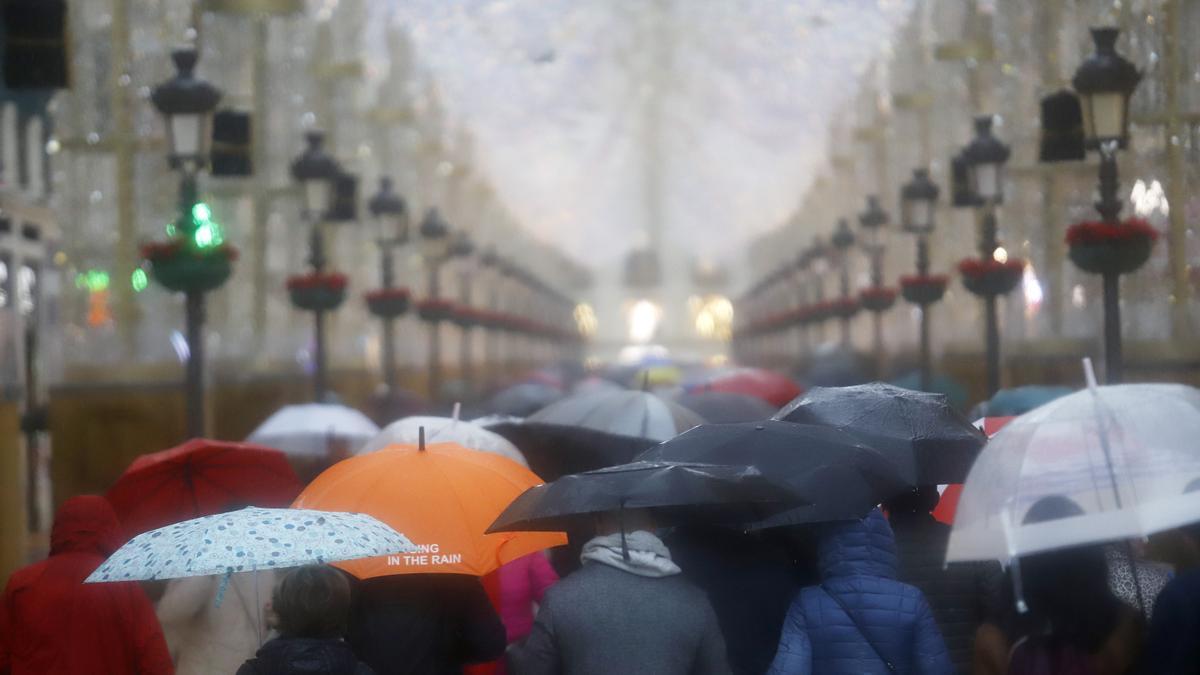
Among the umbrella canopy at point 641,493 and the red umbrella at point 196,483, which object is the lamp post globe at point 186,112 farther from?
the umbrella canopy at point 641,493

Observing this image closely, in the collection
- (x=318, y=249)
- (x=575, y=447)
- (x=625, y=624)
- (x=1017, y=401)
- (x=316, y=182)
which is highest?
(x=316, y=182)

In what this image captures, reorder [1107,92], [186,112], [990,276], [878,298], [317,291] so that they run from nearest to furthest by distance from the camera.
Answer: [1107,92]
[186,112]
[990,276]
[317,291]
[878,298]

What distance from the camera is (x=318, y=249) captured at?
1716 centimetres

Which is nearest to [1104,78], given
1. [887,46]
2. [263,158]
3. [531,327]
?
[263,158]

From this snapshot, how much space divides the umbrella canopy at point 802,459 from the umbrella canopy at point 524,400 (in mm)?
6919

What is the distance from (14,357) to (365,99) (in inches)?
904

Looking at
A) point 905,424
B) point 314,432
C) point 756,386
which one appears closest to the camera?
point 905,424

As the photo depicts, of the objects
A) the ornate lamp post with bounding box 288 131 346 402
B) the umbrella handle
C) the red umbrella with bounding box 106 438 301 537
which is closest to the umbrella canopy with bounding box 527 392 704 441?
the red umbrella with bounding box 106 438 301 537

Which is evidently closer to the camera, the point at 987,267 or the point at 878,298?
the point at 987,267

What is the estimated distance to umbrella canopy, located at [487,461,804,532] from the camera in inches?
221

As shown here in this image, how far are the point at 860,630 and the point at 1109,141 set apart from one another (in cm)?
593

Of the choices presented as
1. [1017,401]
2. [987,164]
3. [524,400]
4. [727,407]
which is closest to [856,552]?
[1017,401]

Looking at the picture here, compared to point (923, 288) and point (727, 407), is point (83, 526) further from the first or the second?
point (923, 288)

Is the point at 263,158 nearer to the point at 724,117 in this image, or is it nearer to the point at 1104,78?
the point at 1104,78
